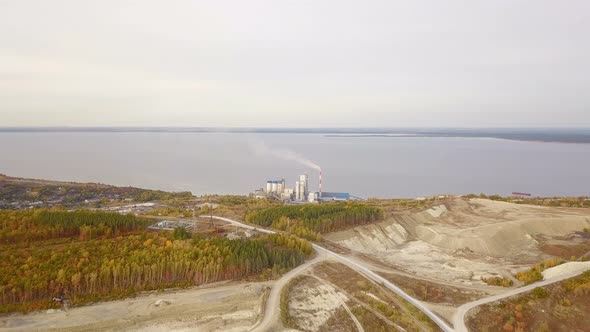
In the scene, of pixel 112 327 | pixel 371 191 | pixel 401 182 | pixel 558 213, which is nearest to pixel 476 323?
pixel 112 327

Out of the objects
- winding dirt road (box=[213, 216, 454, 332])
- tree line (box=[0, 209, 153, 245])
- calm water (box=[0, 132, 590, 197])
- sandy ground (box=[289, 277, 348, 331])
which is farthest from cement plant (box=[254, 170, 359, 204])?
sandy ground (box=[289, 277, 348, 331])

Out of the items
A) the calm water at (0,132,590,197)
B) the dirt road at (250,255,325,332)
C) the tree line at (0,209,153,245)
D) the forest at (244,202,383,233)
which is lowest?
the calm water at (0,132,590,197)

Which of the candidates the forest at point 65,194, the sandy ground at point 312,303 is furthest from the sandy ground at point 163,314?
the forest at point 65,194

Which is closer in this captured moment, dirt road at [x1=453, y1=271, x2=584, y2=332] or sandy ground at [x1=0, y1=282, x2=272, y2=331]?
sandy ground at [x1=0, y1=282, x2=272, y2=331]

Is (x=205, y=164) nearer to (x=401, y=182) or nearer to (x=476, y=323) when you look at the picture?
(x=401, y=182)

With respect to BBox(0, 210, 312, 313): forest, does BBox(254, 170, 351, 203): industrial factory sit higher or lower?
lower

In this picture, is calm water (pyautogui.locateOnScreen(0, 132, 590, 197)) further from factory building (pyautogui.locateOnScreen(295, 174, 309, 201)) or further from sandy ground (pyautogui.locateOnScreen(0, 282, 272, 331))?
sandy ground (pyautogui.locateOnScreen(0, 282, 272, 331))

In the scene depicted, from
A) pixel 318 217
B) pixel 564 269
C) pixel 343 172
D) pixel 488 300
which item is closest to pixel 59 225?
pixel 318 217
